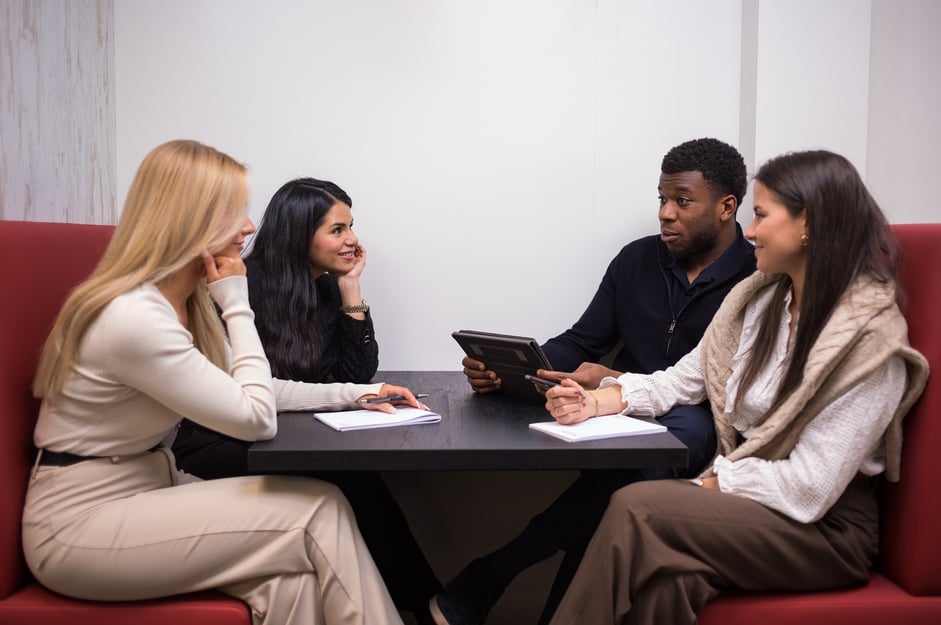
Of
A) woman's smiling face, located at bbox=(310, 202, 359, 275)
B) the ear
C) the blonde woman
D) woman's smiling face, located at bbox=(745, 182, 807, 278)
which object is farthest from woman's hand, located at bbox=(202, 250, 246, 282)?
the ear

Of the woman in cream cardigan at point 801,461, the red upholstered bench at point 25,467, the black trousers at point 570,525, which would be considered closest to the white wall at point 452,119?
the black trousers at point 570,525

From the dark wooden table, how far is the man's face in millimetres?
955

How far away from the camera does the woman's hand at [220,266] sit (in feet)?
5.76

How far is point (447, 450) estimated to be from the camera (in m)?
1.63

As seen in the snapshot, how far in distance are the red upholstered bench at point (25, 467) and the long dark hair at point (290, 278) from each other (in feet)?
2.33

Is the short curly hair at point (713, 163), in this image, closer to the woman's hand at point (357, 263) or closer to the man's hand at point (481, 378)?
the man's hand at point (481, 378)

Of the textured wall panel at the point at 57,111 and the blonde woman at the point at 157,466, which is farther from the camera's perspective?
the textured wall panel at the point at 57,111

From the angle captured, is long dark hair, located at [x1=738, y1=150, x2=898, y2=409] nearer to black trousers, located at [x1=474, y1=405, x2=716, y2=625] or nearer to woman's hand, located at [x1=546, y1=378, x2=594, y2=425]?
black trousers, located at [x1=474, y1=405, x2=716, y2=625]

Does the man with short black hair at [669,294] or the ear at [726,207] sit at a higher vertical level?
the ear at [726,207]

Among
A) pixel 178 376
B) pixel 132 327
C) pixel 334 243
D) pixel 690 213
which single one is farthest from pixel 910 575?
pixel 334 243

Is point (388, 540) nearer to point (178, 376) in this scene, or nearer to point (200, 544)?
point (200, 544)

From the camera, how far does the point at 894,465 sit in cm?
171

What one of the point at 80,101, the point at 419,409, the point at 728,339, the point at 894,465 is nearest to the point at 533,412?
the point at 419,409

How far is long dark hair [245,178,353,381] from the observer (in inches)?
93.5
